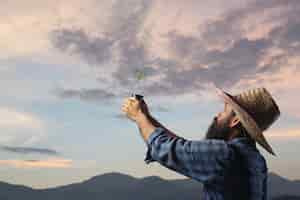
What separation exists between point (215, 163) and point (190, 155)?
35 centimetres

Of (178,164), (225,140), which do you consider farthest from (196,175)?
(225,140)

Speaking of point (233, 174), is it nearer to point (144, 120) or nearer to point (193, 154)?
point (193, 154)

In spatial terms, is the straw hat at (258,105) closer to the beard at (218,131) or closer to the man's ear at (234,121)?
the man's ear at (234,121)

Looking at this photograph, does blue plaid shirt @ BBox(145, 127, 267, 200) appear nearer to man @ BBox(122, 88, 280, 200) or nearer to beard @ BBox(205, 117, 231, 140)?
man @ BBox(122, 88, 280, 200)

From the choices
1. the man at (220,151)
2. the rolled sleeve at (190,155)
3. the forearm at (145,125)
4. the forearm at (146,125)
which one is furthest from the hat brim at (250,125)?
the forearm at (145,125)

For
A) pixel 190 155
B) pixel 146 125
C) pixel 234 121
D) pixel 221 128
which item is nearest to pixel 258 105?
pixel 234 121

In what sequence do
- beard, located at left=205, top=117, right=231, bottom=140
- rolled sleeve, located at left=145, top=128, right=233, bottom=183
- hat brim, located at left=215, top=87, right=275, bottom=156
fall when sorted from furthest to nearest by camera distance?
1. beard, located at left=205, top=117, right=231, bottom=140
2. hat brim, located at left=215, top=87, right=275, bottom=156
3. rolled sleeve, located at left=145, top=128, right=233, bottom=183

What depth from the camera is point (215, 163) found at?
6.88 metres

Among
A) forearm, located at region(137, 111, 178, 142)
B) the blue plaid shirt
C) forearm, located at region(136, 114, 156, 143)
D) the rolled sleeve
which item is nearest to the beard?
the blue plaid shirt

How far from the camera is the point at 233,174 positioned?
700 centimetres

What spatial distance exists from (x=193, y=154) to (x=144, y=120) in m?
0.74

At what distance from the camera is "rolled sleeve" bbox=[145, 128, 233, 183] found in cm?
677

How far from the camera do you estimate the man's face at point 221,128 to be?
739 centimetres

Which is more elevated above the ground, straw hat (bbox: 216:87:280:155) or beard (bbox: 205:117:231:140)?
straw hat (bbox: 216:87:280:155)
